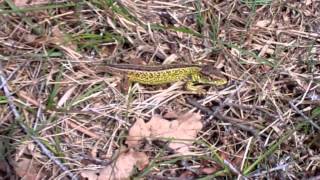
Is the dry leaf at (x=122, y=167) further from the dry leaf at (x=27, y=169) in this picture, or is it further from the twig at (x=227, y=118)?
the twig at (x=227, y=118)

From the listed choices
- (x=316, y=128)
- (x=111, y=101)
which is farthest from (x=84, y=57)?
(x=316, y=128)

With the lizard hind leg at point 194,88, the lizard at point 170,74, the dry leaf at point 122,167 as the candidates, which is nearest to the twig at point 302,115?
the lizard at point 170,74

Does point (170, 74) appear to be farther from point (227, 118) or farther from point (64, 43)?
point (64, 43)

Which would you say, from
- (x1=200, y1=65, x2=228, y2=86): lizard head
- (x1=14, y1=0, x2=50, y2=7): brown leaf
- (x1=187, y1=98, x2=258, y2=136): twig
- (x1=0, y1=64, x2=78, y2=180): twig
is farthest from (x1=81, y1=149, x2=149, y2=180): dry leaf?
(x1=14, y1=0, x2=50, y2=7): brown leaf

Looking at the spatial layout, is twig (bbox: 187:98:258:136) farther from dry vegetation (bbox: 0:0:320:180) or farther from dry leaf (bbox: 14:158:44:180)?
dry leaf (bbox: 14:158:44:180)

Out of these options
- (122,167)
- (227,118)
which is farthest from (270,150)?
(122,167)

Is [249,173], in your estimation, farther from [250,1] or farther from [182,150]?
[250,1]
